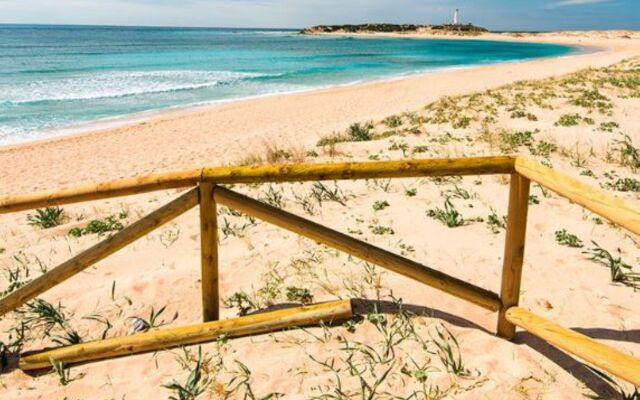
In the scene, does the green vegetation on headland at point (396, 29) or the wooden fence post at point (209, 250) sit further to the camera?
the green vegetation on headland at point (396, 29)

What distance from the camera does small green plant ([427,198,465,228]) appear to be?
5828 mm

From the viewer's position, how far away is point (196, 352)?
11.9 feet

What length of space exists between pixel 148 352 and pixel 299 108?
62.8ft

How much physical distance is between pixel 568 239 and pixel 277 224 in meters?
3.40

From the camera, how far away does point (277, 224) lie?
358 centimetres

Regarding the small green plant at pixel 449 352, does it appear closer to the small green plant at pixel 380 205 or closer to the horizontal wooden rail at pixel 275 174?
the horizontal wooden rail at pixel 275 174

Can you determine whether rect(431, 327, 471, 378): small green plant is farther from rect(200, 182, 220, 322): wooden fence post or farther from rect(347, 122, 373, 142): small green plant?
rect(347, 122, 373, 142): small green plant

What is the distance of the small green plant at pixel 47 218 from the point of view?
745 cm

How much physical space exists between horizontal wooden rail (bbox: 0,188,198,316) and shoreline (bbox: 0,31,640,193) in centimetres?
887

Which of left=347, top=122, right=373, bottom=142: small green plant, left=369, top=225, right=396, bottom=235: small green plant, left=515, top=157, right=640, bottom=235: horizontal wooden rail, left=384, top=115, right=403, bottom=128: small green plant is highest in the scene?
left=515, top=157, right=640, bottom=235: horizontal wooden rail

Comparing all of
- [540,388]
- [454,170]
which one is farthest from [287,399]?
[454,170]

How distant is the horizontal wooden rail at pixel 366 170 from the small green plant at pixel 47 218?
5.23 m

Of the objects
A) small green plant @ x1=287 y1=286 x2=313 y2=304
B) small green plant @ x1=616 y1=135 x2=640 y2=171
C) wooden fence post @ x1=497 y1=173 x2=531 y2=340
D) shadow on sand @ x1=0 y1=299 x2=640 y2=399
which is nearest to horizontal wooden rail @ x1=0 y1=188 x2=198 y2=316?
shadow on sand @ x1=0 y1=299 x2=640 y2=399

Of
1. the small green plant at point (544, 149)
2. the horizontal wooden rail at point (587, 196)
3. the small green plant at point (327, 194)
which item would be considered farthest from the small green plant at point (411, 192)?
the horizontal wooden rail at point (587, 196)
